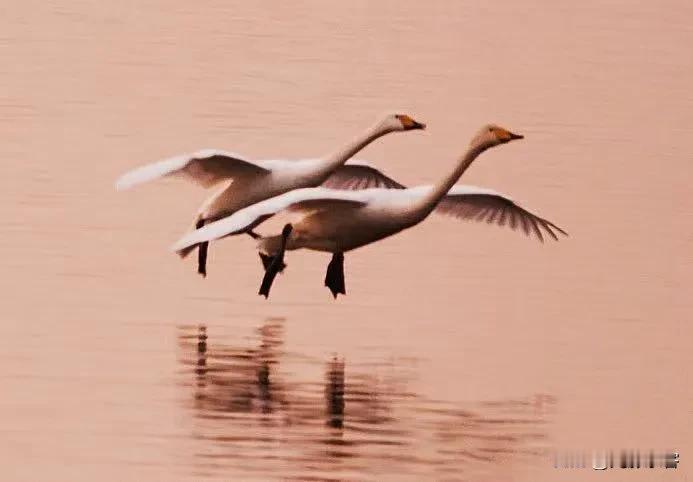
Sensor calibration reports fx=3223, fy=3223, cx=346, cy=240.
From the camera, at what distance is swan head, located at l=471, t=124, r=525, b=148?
25.7 metres

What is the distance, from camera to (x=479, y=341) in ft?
81.4

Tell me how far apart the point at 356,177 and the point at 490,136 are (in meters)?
3.34

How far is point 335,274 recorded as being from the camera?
85.0 feet

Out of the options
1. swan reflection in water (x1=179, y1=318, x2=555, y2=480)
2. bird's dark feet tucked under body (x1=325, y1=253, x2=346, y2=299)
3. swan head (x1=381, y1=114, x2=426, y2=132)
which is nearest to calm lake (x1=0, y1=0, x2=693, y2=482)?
swan reflection in water (x1=179, y1=318, x2=555, y2=480)

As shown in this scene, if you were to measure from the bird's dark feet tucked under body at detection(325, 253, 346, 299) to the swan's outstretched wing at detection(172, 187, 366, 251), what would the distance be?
0.97 meters

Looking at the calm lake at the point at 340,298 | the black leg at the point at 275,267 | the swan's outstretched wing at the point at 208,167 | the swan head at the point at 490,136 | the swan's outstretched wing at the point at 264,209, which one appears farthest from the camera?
the swan's outstretched wing at the point at 208,167

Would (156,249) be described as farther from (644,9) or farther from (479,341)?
(644,9)

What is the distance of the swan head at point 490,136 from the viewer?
1010 inches

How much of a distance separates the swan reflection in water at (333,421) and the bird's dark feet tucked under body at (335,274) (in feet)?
6.82

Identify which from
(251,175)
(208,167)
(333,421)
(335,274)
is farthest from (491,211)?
(333,421)

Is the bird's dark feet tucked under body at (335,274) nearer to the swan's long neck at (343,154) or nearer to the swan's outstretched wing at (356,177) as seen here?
the swan's long neck at (343,154)

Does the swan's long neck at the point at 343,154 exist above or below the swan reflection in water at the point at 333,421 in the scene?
above

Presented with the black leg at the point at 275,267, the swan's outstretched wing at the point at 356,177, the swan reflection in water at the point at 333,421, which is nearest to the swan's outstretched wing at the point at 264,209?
the black leg at the point at 275,267

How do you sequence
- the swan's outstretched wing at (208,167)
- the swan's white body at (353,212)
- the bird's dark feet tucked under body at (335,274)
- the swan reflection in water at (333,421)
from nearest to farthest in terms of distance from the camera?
the swan reflection in water at (333,421) → the swan's white body at (353,212) → the bird's dark feet tucked under body at (335,274) → the swan's outstretched wing at (208,167)
